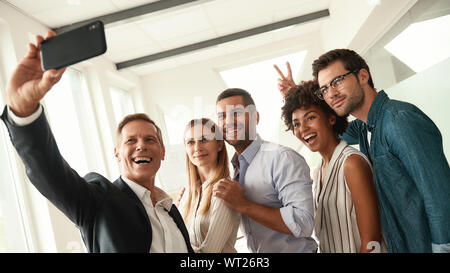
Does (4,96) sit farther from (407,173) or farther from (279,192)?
(407,173)

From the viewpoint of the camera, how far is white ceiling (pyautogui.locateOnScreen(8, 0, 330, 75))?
8.29 feet

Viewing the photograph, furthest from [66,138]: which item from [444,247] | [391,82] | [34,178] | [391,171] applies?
[391,82]

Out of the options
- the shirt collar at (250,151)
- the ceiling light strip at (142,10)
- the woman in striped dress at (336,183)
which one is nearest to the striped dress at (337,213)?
the woman in striped dress at (336,183)

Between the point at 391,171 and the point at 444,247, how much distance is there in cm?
21

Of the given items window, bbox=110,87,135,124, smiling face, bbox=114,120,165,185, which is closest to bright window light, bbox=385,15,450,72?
smiling face, bbox=114,120,165,185

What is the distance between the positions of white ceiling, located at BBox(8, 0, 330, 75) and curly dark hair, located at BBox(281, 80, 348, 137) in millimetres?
1986

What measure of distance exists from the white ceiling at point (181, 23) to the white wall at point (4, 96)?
0.57 feet

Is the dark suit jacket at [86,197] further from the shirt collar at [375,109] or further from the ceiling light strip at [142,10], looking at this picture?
the ceiling light strip at [142,10]

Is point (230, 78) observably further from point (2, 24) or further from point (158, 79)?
point (2, 24)

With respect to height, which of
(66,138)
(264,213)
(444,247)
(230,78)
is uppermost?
(230,78)

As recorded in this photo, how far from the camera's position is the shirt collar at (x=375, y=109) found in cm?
92

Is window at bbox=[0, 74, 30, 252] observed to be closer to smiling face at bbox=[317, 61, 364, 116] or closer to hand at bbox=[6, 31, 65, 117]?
hand at bbox=[6, 31, 65, 117]

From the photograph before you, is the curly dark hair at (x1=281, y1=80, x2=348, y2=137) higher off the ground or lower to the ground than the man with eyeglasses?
higher

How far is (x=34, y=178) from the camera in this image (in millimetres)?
544
